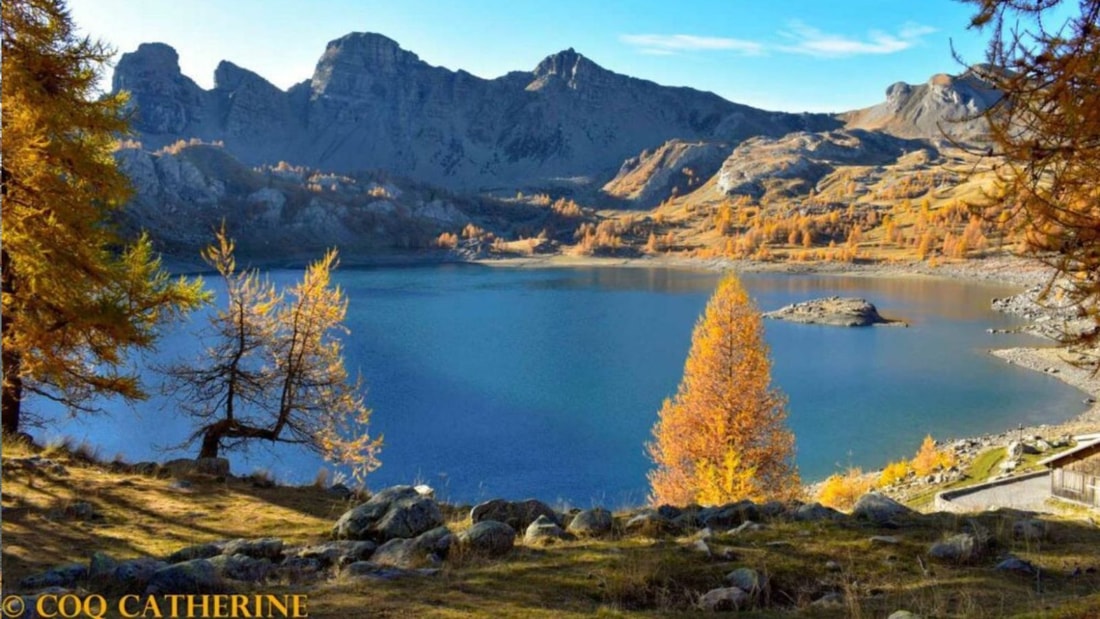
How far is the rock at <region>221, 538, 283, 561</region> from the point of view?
922 centimetres

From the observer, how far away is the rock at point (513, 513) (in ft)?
37.7

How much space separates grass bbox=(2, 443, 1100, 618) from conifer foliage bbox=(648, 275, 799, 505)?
17.3 meters

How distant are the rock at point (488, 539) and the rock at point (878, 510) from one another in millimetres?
5709

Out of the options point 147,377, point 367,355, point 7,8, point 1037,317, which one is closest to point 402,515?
point 7,8

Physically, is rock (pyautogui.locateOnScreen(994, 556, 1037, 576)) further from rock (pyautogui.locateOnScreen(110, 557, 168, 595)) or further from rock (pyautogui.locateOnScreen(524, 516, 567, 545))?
rock (pyautogui.locateOnScreen(110, 557, 168, 595))

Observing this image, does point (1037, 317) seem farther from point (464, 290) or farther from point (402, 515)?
point (402, 515)

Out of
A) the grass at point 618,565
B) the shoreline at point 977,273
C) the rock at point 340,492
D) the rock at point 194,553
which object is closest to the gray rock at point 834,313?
the shoreline at point 977,273

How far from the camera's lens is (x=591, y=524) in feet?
36.2

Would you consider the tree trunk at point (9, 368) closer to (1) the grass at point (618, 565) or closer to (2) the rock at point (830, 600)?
(1) the grass at point (618, 565)

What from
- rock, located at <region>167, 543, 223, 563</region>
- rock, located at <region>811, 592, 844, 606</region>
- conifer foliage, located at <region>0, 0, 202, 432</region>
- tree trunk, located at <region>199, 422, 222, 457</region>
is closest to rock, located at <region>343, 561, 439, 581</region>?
rock, located at <region>167, 543, 223, 563</region>

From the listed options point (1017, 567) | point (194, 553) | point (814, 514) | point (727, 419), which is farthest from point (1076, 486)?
point (194, 553)

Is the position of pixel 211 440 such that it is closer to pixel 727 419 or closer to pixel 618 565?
pixel 618 565

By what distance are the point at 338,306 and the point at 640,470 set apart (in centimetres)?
2413

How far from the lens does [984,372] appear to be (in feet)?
214
